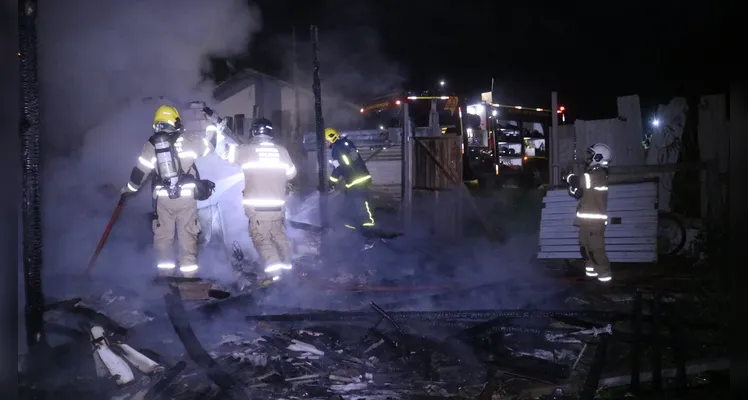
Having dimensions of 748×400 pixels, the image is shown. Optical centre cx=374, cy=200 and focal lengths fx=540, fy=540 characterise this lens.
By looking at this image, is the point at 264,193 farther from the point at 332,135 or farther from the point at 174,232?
the point at 332,135

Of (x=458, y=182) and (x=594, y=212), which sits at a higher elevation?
(x=458, y=182)

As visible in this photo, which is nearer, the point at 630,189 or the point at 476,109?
the point at 630,189

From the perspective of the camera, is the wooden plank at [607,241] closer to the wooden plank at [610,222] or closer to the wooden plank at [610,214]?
the wooden plank at [610,222]

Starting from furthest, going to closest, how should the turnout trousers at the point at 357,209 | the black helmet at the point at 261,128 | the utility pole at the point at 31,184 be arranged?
the turnout trousers at the point at 357,209 < the black helmet at the point at 261,128 < the utility pole at the point at 31,184

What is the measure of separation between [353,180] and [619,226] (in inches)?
158

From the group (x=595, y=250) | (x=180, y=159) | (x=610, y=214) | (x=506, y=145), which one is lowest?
(x=595, y=250)

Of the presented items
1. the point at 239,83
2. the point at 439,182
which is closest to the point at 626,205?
the point at 439,182

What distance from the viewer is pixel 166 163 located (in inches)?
225

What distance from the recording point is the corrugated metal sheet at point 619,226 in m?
7.49

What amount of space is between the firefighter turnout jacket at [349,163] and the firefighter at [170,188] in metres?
3.02

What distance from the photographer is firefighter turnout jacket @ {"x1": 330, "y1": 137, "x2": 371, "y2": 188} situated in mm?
8617

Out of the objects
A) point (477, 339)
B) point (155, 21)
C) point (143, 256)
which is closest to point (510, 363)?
point (477, 339)

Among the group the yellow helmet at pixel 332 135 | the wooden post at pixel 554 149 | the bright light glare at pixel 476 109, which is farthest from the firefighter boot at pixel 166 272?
the bright light glare at pixel 476 109

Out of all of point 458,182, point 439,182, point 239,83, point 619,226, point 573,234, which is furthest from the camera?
point 239,83
